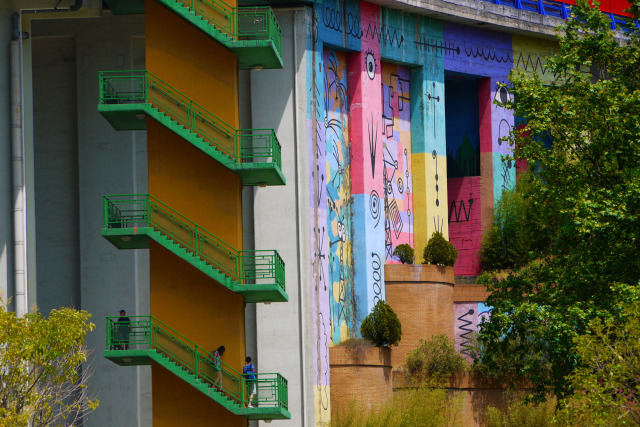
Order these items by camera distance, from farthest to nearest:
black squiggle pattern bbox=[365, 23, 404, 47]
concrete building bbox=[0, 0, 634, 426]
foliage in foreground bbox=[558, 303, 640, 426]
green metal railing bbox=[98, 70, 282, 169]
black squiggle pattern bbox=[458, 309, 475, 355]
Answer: black squiggle pattern bbox=[458, 309, 475, 355] → black squiggle pattern bbox=[365, 23, 404, 47] → green metal railing bbox=[98, 70, 282, 169] → concrete building bbox=[0, 0, 634, 426] → foliage in foreground bbox=[558, 303, 640, 426]

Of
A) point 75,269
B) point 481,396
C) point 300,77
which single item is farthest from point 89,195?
point 481,396

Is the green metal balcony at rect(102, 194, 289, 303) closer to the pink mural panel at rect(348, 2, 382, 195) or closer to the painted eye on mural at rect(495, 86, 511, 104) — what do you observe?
the pink mural panel at rect(348, 2, 382, 195)

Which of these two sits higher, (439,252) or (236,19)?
(236,19)

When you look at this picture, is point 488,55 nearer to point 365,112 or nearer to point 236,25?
point 365,112

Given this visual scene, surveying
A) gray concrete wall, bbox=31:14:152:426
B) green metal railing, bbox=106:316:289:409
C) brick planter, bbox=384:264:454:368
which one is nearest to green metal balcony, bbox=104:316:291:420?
green metal railing, bbox=106:316:289:409

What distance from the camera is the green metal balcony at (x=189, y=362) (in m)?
34.5

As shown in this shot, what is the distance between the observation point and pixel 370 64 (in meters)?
48.5

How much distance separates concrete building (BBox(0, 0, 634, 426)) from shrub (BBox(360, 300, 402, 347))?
36.3 inches

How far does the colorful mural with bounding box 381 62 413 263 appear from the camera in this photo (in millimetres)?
49500

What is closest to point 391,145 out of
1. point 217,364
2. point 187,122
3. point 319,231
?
point 319,231

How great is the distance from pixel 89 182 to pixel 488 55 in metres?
18.0

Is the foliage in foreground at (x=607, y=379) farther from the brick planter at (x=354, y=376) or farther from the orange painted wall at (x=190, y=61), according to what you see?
the brick planter at (x=354, y=376)

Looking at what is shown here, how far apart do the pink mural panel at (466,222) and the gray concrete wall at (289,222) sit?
499 inches

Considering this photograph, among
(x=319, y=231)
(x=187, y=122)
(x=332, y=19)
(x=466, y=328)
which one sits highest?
(x=332, y=19)
